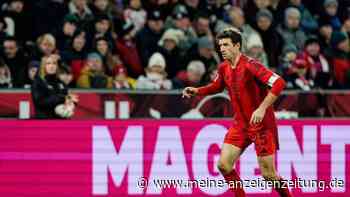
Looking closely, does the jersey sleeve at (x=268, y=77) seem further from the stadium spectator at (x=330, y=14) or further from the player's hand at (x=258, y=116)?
the stadium spectator at (x=330, y=14)

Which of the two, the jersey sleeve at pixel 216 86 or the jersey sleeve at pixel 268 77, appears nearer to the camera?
the jersey sleeve at pixel 268 77

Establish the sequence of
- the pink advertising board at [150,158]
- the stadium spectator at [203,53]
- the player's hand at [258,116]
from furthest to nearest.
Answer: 1. the stadium spectator at [203,53]
2. the pink advertising board at [150,158]
3. the player's hand at [258,116]

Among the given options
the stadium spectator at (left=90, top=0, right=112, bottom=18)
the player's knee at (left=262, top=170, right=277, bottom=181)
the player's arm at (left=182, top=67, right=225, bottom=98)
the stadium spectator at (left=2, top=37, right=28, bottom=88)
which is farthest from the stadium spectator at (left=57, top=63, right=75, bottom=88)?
the player's knee at (left=262, top=170, right=277, bottom=181)

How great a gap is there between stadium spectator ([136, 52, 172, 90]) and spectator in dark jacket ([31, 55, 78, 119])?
219 cm

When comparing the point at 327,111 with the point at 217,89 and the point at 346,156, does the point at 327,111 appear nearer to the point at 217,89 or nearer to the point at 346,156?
the point at 346,156

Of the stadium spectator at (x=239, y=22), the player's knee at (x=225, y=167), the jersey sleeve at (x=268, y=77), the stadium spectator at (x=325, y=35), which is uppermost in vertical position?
the stadium spectator at (x=239, y=22)

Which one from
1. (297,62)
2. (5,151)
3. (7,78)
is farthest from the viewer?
(297,62)

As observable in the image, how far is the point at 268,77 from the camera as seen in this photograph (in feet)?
33.0

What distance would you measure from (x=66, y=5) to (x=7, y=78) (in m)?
2.10

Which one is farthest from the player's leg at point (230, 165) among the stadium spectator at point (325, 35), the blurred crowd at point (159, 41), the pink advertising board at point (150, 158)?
the stadium spectator at point (325, 35)

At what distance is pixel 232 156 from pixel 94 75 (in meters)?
4.14

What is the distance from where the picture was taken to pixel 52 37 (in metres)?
14.1

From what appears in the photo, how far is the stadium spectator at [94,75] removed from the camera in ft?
45.8

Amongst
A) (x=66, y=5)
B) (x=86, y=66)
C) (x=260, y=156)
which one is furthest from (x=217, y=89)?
(x=66, y=5)
